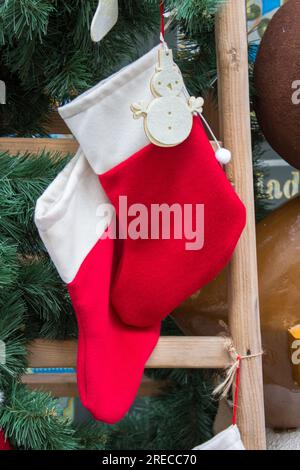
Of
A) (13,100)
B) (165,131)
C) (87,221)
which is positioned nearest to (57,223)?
(87,221)

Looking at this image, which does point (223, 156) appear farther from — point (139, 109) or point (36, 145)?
point (36, 145)

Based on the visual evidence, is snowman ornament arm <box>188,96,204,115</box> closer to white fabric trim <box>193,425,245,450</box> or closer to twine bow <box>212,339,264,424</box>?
twine bow <box>212,339,264,424</box>

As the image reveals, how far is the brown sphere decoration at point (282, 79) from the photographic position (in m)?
0.78

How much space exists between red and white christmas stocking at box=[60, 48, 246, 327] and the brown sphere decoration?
0.14 m

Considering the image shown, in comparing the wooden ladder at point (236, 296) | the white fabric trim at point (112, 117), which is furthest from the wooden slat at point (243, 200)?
the white fabric trim at point (112, 117)

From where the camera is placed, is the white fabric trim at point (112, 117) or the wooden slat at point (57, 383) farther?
the wooden slat at point (57, 383)

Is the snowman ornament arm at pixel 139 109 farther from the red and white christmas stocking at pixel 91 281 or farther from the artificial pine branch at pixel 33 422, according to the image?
the artificial pine branch at pixel 33 422

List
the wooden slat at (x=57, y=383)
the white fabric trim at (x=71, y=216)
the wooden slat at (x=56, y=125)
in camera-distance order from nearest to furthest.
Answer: the white fabric trim at (x=71, y=216), the wooden slat at (x=56, y=125), the wooden slat at (x=57, y=383)

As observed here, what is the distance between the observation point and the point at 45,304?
78 centimetres

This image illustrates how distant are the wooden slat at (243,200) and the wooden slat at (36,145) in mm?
204

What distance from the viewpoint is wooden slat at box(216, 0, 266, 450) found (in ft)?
2.52

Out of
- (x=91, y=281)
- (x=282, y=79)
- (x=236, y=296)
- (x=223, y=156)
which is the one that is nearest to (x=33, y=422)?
(x=91, y=281)

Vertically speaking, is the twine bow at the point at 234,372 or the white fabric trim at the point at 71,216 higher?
the white fabric trim at the point at 71,216

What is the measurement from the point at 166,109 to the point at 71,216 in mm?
169
